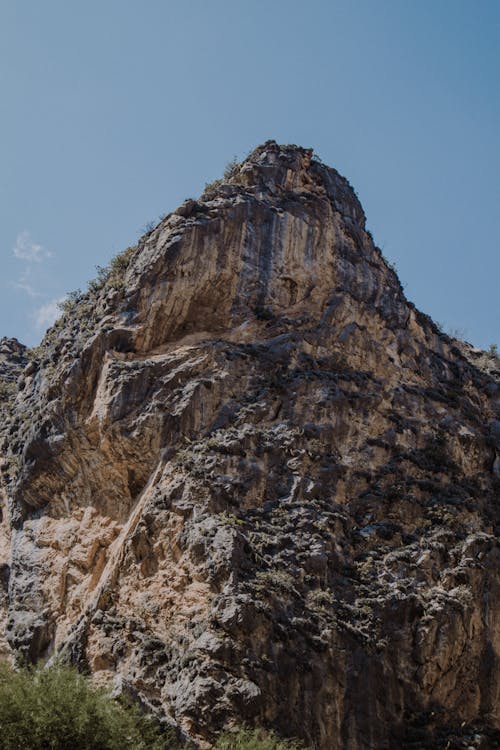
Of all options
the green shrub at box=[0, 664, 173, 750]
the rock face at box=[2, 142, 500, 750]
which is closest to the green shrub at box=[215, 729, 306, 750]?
the rock face at box=[2, 142, 500, 750]

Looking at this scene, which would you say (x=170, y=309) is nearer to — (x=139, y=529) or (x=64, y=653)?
(x=139, y=529)

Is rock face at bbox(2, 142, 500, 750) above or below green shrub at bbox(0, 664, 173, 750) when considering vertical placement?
above

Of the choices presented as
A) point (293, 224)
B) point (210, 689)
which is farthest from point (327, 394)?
point (210, 689)

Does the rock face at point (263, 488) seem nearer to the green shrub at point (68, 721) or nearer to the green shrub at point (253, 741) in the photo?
the green shrub at point (253, 741)

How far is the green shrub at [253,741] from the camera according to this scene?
51.9ft

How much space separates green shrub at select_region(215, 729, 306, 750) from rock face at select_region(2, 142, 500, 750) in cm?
39

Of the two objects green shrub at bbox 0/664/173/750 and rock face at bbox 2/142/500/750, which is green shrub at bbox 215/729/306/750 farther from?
green shrub at bbox 0/664/173/750

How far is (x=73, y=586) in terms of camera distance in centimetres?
2298

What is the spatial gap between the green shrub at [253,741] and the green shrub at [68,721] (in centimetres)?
122

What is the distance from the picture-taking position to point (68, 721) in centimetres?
1603

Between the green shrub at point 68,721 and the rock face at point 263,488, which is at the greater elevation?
the rock face at point 263,488

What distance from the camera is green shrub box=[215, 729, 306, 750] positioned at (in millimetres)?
15820

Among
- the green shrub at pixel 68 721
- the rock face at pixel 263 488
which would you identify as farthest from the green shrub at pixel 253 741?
the green shrub at pixel 68 721

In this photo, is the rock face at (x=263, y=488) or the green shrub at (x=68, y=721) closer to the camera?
the green shrub at (x=68, y=721)
